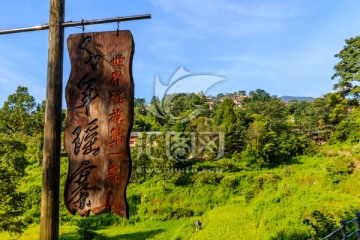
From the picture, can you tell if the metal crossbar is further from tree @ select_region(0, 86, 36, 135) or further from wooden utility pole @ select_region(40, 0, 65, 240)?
tree @ select_region(0, 86, 36, 135)

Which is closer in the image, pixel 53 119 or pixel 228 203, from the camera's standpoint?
pixel 53 119

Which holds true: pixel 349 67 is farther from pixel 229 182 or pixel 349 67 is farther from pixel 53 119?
pixel 53 119

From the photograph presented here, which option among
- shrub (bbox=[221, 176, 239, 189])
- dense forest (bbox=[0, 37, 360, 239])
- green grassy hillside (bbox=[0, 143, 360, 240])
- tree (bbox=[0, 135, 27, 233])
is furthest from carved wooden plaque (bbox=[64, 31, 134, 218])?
shrub (bbox=[221, 176, 239, 189])

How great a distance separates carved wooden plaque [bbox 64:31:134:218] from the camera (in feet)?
8.39

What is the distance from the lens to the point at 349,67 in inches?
860

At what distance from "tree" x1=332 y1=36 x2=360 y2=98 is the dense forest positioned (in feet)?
0.25

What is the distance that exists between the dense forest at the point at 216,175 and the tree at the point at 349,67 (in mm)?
77

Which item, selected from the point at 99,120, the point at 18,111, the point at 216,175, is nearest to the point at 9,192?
the point at 99,120

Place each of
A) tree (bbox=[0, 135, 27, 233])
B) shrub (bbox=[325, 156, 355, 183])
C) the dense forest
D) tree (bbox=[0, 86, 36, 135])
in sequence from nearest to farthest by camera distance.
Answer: tree (bbox=[0, 135, 27, 233]), the dense forest, shrub (bbox=[325, 156, 355, 183]), tree (bbox=[0, 86, 36, 135])

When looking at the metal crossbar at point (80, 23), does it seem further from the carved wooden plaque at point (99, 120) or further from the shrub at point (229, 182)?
the shrub at point (229, 182)

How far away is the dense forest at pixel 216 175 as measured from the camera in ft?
41.3

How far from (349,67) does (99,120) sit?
23.7m

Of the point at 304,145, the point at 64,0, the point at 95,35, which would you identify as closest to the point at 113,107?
the point at 95,35

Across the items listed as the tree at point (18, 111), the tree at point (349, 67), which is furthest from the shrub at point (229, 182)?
the tree at point (18, 111)
